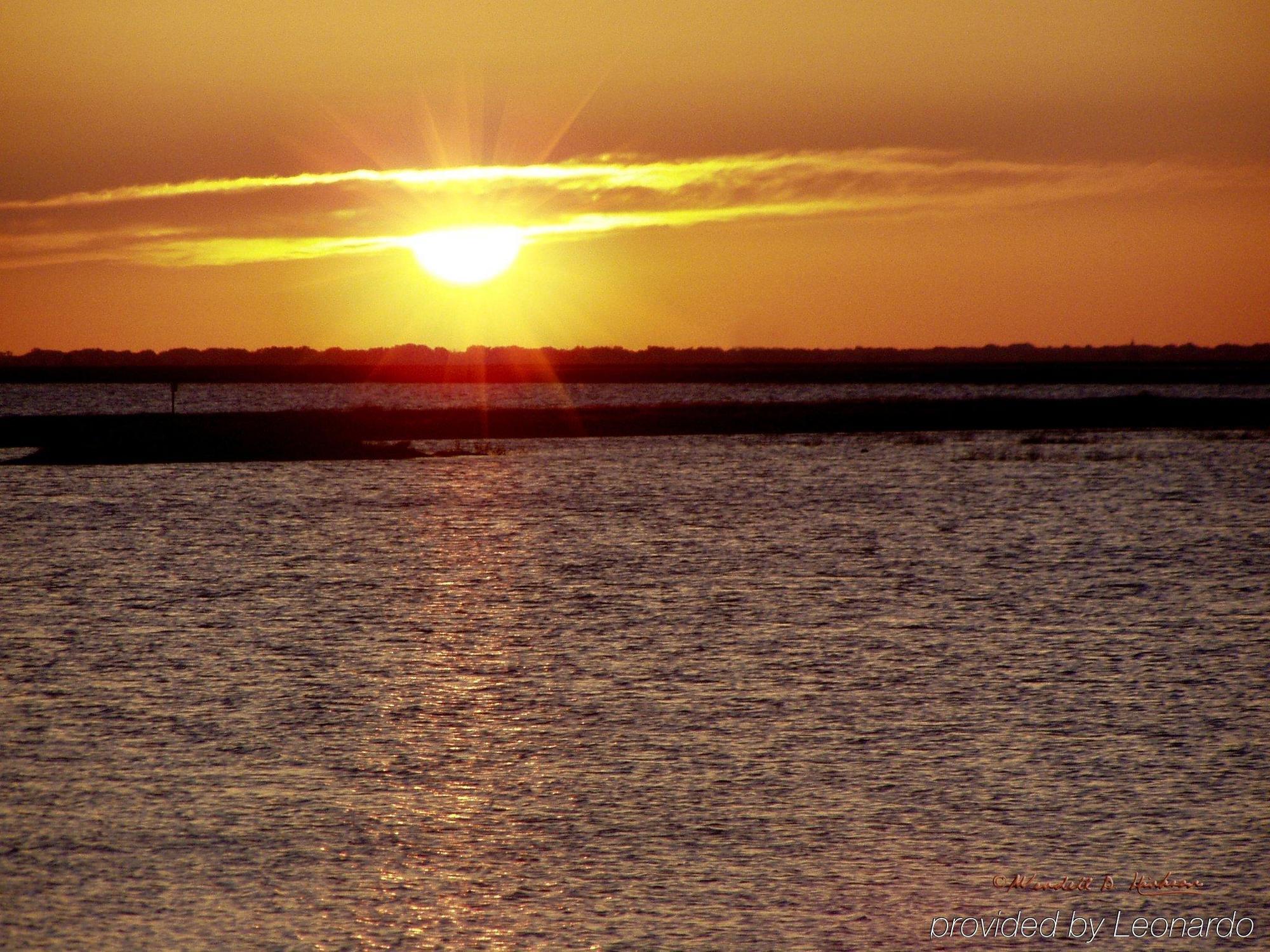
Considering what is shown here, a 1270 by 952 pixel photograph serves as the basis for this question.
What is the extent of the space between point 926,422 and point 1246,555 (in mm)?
73205

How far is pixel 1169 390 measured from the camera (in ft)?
584

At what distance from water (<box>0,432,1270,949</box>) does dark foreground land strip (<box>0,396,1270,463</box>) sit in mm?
40599

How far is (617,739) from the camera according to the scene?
19.2m

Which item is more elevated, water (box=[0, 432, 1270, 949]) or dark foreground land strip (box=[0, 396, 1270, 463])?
dark foreground land strip (box=[0, 396, 1270, 463])

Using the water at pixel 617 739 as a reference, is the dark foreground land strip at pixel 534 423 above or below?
above

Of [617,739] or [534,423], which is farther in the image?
[534,423]

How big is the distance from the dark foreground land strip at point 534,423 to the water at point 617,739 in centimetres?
4060

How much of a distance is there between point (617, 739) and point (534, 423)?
95.2 m

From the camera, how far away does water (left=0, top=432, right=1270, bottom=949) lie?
43.0 ft

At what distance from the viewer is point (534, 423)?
113750 mm

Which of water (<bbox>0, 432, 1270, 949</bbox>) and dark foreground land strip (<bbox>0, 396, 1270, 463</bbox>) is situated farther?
dark foreground land strip (<bbox>0, 396, 1270, 463</bbox>)

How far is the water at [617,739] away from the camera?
13102 millimetres

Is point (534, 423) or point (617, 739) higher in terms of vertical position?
point (534, 423)

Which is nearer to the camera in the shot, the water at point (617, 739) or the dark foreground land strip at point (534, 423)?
the water at point (617, 739)
